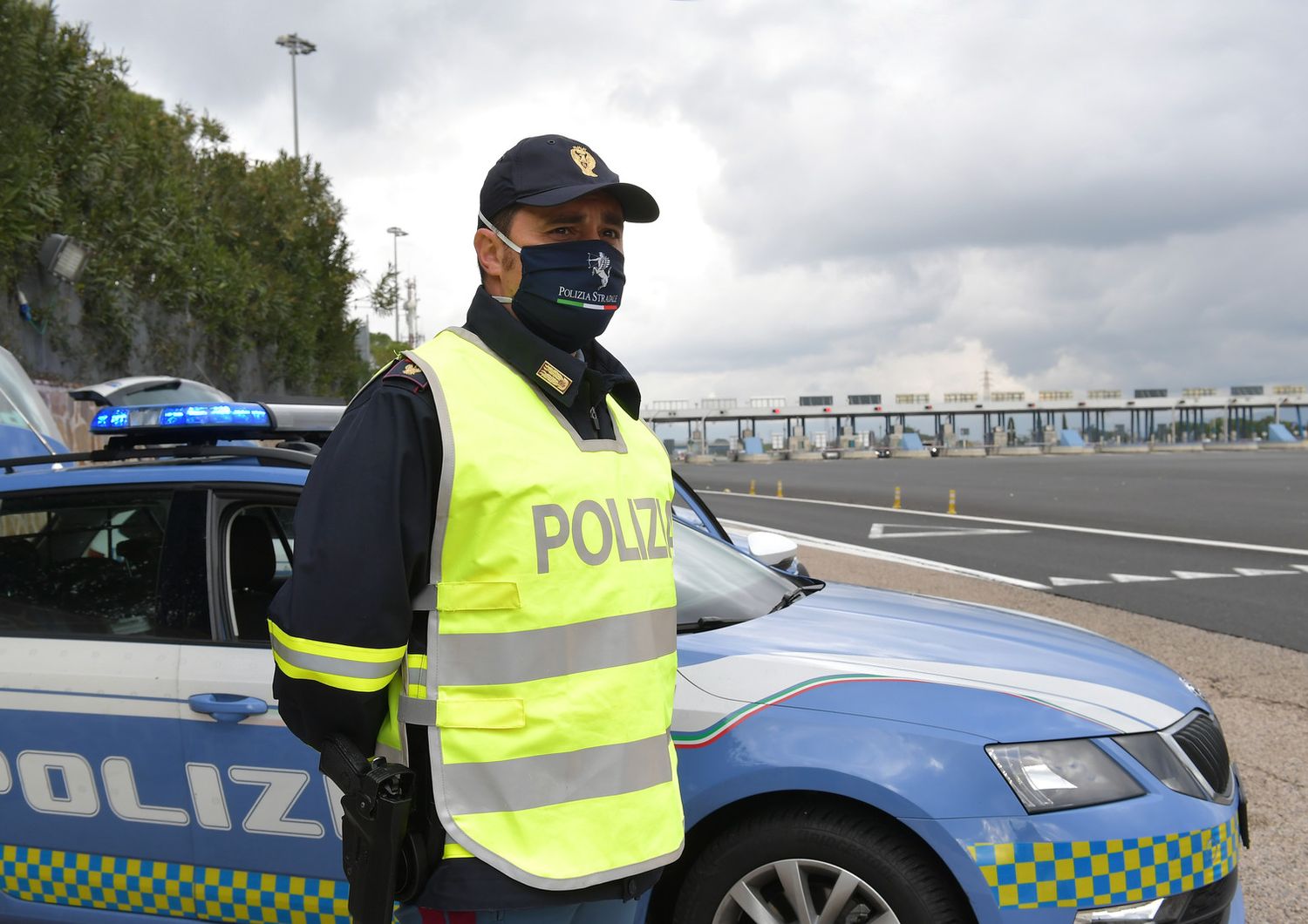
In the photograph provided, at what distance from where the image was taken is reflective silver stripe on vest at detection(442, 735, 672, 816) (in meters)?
Answer: 1.73

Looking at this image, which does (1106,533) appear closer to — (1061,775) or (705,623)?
(705,623)

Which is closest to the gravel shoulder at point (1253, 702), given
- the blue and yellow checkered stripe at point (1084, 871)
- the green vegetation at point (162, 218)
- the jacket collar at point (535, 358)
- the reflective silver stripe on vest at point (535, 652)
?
the blue and yellow checkered stripe at point (1084, 871)

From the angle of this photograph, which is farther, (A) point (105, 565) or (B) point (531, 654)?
(A) point (105, 565)

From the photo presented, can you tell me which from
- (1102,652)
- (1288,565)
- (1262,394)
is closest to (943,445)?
(1262,394)

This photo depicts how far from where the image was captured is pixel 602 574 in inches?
73.1

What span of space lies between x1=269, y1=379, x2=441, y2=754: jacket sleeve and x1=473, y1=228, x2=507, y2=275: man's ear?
1.30 feet

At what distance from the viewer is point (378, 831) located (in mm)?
1683

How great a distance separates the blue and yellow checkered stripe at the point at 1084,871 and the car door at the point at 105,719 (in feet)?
6.72

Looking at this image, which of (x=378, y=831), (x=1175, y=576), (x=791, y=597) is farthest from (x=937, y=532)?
(x=378, y=831)

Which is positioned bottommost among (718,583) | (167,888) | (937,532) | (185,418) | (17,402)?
(937,532)

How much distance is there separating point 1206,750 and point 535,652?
2.13 metres

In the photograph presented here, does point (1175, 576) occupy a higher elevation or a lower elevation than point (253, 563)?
lower

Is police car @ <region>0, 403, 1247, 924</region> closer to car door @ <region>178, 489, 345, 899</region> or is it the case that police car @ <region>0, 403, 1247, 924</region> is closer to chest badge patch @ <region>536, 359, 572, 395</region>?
car door @ <region>178, 489, 345, 899</region>

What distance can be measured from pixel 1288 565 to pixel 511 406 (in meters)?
13.2
